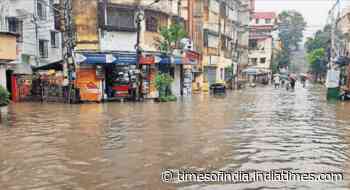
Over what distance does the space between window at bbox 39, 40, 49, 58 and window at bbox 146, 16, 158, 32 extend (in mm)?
10851

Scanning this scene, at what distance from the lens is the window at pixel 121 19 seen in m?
28.2

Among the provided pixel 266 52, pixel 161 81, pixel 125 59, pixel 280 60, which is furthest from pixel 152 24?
pixel 280 60

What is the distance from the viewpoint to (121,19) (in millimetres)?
28812

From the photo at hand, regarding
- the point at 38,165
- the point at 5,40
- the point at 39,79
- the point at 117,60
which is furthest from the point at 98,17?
the point at 38,165

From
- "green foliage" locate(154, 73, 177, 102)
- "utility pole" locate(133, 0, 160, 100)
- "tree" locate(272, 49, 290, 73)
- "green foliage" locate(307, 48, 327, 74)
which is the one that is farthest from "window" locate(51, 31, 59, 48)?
"tree" locate(272, 49, 290, 73)

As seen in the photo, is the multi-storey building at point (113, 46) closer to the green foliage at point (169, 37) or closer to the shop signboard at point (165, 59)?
the shop signboard at point (165, 59)

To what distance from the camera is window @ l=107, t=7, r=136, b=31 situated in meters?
28.2

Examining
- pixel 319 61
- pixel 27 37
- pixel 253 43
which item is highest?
Answer: pixel 253 43

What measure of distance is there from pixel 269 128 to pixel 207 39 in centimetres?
3001

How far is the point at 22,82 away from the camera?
28422 mm

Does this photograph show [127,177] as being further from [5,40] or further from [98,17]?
[98,17]

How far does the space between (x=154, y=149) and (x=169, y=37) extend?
19.8 m

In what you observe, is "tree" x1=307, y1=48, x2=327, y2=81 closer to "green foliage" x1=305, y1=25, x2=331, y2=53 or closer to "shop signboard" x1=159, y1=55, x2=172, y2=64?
"green foliage" x1=305, y1=25, x2=331, y2=53

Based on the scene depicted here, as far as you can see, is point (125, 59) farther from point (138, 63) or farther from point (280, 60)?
point (280, 60)
